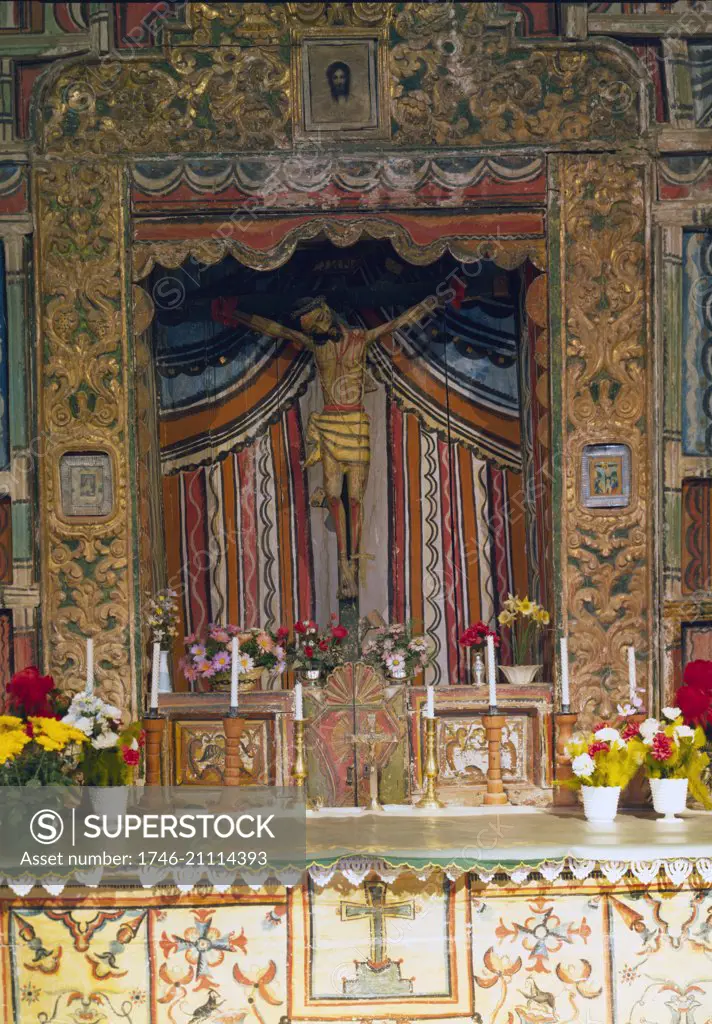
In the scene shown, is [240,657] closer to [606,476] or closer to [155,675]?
[155,675]

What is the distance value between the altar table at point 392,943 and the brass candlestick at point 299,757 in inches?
41.7

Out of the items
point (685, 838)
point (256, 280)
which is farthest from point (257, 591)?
point (685, 838)

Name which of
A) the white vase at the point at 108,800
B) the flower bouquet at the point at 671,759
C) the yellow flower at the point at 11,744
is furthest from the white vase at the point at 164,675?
the flower bouquet at the point at 671,759

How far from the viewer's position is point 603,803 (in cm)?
761

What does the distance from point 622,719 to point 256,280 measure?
324 centimetres

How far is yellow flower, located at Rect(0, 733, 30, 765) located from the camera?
23.5ft

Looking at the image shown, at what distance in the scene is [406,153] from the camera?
8516 mm

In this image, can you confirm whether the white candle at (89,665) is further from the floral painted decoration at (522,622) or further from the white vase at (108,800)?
the floral painted decoration at (522,622)

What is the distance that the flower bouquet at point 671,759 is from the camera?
767cm

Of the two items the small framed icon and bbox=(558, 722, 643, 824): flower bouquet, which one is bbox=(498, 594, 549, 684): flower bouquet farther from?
bbox=(558, 722, 643, 824): flower bouquet

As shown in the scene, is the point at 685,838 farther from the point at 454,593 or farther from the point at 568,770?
the point at 454,593

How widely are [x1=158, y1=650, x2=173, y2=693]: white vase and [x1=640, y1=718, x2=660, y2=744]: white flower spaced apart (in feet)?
8.30

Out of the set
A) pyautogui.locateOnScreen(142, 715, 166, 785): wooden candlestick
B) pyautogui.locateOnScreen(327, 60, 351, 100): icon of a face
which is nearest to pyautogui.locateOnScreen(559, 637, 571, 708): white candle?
pyautogui.locateOnScreen(142, 715, 166, 785): wooden candlestick

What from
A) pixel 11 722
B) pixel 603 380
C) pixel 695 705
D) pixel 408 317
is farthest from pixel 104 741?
pixel 603 380
